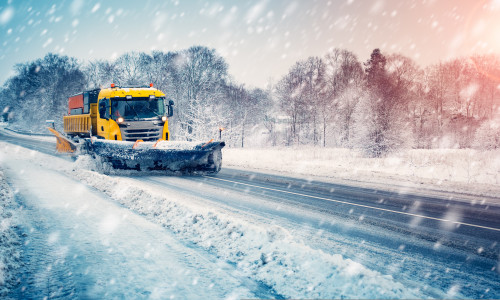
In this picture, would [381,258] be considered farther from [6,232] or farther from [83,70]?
[83,70]

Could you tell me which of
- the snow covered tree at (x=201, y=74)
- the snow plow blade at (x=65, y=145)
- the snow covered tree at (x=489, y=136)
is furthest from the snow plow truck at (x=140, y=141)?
the snow covered tree at (x=489, y=136)

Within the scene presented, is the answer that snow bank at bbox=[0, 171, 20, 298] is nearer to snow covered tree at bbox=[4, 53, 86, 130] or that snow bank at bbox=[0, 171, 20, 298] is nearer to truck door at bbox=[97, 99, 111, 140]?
truck door at bbox=[97, 99, 111, 140]

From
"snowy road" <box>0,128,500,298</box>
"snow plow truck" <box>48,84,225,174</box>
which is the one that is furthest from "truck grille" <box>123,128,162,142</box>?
"snowy road" <box>0,128,500,298</box>

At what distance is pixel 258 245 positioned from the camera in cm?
444

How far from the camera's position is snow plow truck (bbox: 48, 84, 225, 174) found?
11352 mm

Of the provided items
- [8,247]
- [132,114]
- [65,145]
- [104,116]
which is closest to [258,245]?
[8,247]

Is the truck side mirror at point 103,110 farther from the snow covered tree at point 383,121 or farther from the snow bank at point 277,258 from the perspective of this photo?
the snow covered tree at point 383,121

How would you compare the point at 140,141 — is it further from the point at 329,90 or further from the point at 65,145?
the point at 329,90

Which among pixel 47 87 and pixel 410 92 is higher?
pixel 47 87

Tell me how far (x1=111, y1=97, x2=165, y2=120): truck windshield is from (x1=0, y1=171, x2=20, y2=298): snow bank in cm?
583

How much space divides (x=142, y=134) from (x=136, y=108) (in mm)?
1121

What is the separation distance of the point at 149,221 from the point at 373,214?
191 inches

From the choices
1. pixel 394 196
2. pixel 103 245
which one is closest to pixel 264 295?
pixel 103 245

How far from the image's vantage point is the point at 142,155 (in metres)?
11.3
